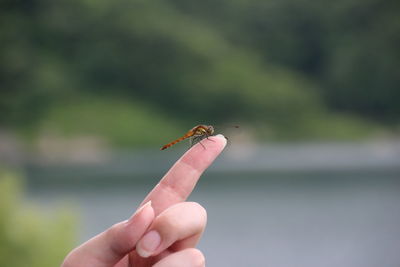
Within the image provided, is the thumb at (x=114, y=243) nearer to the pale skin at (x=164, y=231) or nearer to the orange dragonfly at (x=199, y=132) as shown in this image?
the pale skin at (x=164, y=231)

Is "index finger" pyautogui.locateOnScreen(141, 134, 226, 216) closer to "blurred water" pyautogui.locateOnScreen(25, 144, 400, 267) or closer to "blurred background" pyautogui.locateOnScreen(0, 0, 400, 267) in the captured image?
"blurred water" pyautogui.locateOnScreen(25, 144, 400, 267)

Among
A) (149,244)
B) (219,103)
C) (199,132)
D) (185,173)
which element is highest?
(219,103)

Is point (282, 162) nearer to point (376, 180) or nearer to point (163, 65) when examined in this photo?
point (376, 180)

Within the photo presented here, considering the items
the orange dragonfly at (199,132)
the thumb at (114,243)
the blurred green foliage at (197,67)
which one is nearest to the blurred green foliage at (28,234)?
the orange dragonfly at (199,132)

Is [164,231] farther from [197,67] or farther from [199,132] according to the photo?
[197,67]

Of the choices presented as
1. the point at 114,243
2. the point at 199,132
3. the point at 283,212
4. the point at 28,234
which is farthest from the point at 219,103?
the point at 114,243

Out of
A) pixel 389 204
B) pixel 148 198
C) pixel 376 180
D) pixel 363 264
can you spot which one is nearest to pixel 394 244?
pixel 363 264

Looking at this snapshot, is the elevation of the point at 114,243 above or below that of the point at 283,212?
below
